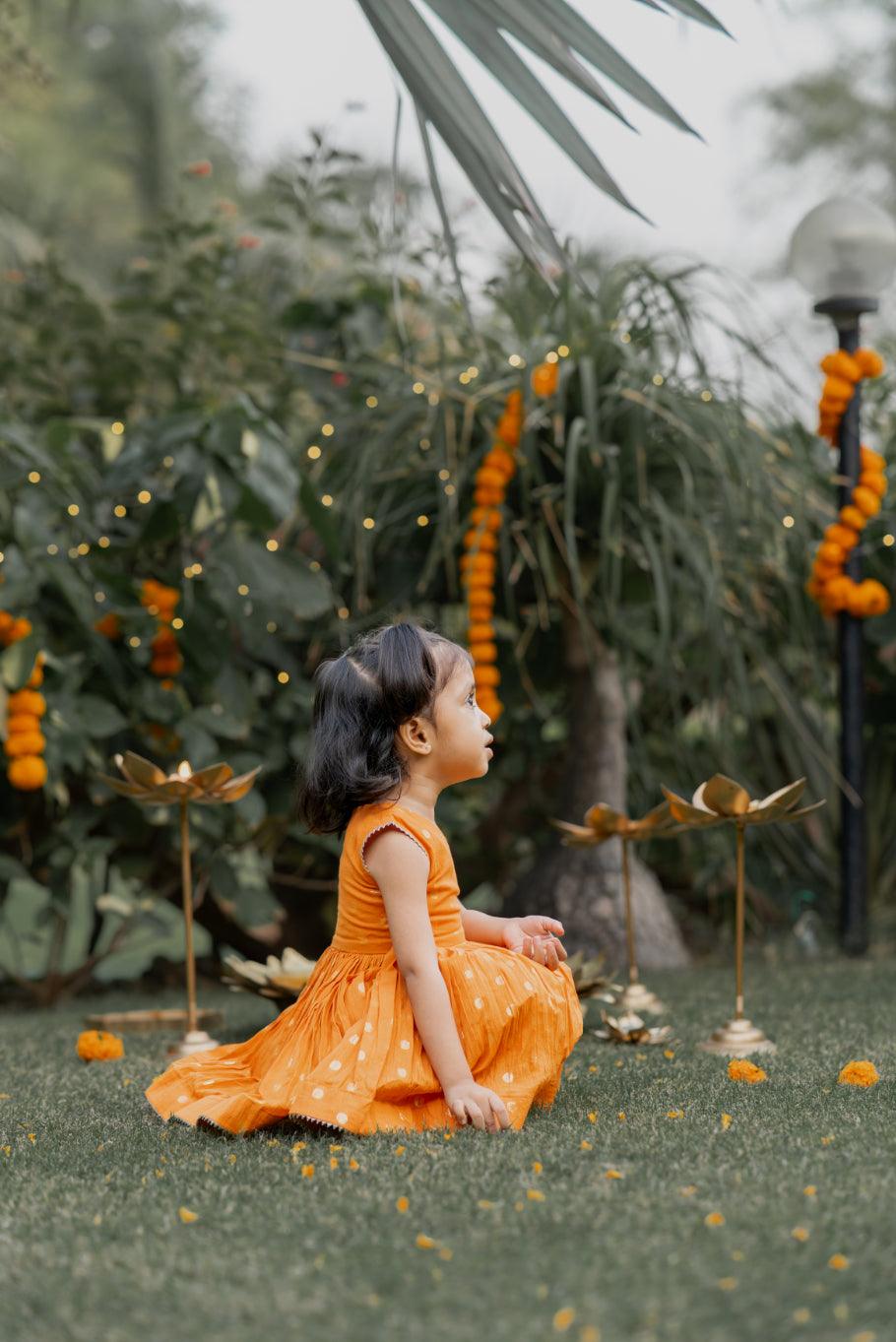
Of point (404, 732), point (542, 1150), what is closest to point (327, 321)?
point (404, 732)

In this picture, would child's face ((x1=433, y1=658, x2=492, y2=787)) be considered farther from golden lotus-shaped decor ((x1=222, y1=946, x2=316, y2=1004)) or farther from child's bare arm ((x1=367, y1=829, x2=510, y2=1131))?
golden lotus-shaped decor ((x1=222, y1=946, x2=316, y2=1004))

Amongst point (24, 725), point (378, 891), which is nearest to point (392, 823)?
point (378, 891)

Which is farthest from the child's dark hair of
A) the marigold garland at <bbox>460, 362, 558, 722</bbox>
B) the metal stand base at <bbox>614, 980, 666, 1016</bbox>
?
the marigold garland at <bbox>460, 362, 558, 722</bbox>

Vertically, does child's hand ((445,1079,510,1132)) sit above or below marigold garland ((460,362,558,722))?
below

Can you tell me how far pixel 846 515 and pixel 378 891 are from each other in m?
1.94

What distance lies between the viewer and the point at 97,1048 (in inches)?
96.6

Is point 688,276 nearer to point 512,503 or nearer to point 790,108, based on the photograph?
point 512,503

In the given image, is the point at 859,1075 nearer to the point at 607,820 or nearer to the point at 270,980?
the point at 607,820

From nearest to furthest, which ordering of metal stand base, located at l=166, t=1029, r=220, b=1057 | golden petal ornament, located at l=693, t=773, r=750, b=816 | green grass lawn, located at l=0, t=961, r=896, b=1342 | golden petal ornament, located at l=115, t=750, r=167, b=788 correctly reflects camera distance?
green grass lawn, located at l=0, t=961, r=896, b=1342 → golden petal ornament, located at l=693, t=773, r=750, b=816 → golden petal ornament, located at l=115, t=750, r=167, b=788 → metal stand base, located at l=166, t=1029, r=220, b=1057

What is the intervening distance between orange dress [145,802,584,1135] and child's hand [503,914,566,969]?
21 mm

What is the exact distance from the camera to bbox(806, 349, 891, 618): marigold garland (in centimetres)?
340

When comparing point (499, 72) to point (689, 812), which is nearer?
point (499, 72)

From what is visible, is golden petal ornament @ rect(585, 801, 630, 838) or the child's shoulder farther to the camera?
golden petal ornament @ rect(585, 801, 630, 838)

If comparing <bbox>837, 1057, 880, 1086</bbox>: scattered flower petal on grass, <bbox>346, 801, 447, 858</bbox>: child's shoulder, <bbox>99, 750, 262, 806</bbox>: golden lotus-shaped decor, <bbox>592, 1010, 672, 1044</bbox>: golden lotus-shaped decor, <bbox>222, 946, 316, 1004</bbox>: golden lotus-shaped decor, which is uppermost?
<bbox>99, 750, 262, 806</bbox>: golden lotus-shaped decor
